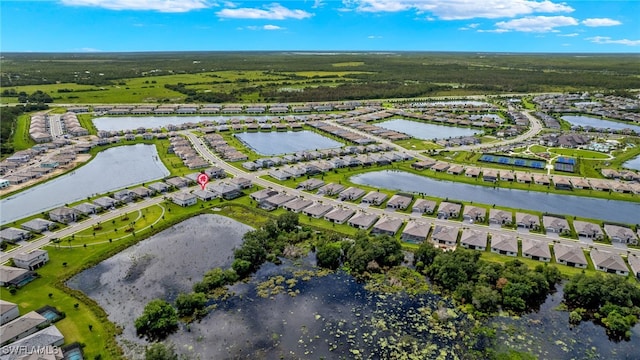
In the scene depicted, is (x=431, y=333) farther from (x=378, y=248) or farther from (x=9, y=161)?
(x=9, y=161)

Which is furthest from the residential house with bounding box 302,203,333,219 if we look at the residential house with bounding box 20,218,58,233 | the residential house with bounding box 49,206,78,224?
the residential house with bounding box 20,218,58,233

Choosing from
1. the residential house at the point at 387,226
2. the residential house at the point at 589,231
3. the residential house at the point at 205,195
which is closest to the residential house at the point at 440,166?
the residential house at the point at 387,226

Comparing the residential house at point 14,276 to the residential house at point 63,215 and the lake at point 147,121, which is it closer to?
the residential house at point 63,215

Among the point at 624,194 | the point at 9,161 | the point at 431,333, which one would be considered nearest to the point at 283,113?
the point at 9,161

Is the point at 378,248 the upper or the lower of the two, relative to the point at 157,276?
upper

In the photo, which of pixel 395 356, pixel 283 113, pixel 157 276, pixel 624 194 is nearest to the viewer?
pixel 395 356

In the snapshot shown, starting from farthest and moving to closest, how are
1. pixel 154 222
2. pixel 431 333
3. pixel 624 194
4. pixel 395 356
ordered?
pixel 624 194
pixel 154 222
pixel 431 333
pixel 395 356
